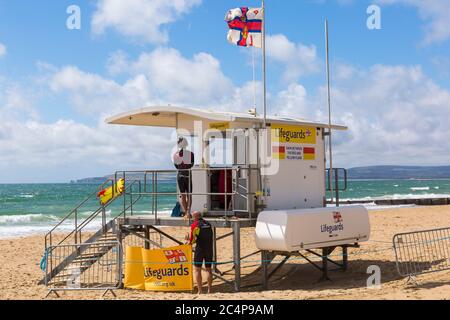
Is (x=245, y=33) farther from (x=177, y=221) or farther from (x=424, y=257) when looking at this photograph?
(x=424, y=257)

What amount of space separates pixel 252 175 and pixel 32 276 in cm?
784

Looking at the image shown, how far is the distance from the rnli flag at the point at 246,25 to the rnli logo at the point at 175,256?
4.99 m

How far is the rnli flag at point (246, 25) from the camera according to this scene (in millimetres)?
14781

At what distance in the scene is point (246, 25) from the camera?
48.6 ft

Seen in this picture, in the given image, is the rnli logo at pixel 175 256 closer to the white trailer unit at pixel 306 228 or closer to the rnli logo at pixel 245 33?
the white trailer unit at pixel 306 228

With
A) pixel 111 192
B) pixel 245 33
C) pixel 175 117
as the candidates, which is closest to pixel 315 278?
pixel 175 117

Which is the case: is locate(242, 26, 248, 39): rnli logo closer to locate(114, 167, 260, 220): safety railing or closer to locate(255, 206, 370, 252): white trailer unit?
locate(114, 167, 260, 220): safety railing

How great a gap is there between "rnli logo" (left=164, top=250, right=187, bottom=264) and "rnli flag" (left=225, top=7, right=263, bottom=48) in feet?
16.4

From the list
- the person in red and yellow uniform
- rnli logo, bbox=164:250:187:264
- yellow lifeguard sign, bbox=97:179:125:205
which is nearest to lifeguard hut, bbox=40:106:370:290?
yellow lifeguard sign, bbox=97:179:125:205

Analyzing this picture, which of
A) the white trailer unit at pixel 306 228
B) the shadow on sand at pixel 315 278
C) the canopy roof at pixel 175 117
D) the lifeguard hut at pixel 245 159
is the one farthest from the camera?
the shadow on sand at pixel 315 278

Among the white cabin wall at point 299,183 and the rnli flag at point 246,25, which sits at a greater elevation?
the rnli flag at point 246,25

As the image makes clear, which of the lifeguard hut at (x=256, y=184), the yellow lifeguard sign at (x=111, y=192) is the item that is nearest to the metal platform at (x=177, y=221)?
the lifeguard hut at (x=256, y=184)
